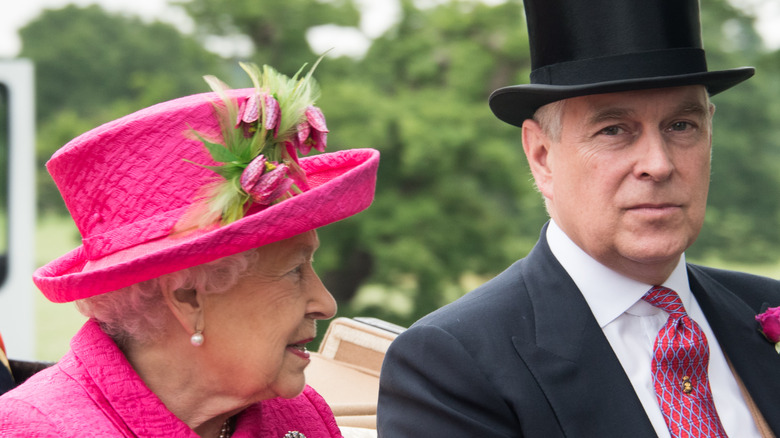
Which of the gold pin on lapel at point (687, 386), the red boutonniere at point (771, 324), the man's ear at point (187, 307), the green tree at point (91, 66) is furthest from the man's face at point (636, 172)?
the green tree at point (91, 66)

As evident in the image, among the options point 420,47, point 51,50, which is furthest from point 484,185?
point 51,50

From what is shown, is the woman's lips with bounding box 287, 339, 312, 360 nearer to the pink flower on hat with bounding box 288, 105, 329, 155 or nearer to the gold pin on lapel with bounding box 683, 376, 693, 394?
the pink flower on hat with bounding box 288, 105, 329, 155

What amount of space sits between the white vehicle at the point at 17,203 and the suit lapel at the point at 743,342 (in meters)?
6.43

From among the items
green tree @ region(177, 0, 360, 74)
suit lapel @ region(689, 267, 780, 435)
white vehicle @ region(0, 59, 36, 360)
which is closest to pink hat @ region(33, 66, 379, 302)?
suit lapel @ region(689, 267, 780, 435)

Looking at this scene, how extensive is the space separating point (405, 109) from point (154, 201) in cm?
685

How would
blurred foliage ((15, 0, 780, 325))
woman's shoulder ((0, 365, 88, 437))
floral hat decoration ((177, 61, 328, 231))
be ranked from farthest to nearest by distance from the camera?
1. blurred foliage ((15, 0, 780, 325))
2. floral hat decoration ((177, 61, 328, 231))
3. woman's shoulder ((0, 365, 88, 437))

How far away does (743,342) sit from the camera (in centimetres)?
234

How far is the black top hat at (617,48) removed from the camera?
7.04ft

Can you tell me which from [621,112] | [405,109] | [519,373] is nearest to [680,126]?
[621,112]

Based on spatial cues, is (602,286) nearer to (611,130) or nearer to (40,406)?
(611,130)

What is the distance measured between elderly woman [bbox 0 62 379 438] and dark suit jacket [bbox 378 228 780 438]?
0.26 meters

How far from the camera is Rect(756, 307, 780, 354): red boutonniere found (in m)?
2.39

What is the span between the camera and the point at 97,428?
182cm

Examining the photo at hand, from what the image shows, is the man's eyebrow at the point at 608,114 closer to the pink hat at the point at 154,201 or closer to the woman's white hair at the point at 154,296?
the pink hat at the point at 154,201
